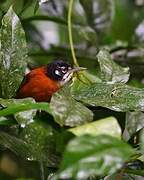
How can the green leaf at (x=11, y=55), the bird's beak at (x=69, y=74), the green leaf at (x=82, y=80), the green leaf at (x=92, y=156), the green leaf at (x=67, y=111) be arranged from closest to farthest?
1. the green leaf at (x=92, y=156)
2. the green leaf at (x=67, y=111)
3. the green leaf at (x=11, y=55)
4. the green leaf at (x=82, y=80)
5. the bird's beak at (x=69, y=74)

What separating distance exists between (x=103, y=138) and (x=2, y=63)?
420 mm

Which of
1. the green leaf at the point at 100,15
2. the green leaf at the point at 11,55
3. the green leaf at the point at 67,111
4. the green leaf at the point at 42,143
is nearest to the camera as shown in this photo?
the green leaf at the point at 67,111

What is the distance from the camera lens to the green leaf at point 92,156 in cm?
73

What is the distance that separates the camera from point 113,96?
41.2 inches

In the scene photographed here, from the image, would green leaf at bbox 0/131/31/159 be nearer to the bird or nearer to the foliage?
the foliage

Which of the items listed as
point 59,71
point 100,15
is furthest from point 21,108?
point 100,15

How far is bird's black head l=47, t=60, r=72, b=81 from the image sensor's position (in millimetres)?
1497

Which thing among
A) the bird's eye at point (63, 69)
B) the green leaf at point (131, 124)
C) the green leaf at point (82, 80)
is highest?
the green leaf at point (82, 80)

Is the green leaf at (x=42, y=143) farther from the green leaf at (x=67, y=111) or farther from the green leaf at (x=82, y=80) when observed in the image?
the green leaf at (x=82, y=80)

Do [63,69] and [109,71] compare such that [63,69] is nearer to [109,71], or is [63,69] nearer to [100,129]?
[109,71]

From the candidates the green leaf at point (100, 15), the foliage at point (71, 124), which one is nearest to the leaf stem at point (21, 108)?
the foliage at point (71, 124)

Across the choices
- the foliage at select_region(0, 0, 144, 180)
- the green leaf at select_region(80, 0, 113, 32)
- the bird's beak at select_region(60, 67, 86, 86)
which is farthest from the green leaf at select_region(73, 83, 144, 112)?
the green leaf at select_region(80, 0, 113, 32)

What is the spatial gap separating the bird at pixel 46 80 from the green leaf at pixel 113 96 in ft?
0.78

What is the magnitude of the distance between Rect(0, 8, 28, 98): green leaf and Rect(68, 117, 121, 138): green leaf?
31 cm
